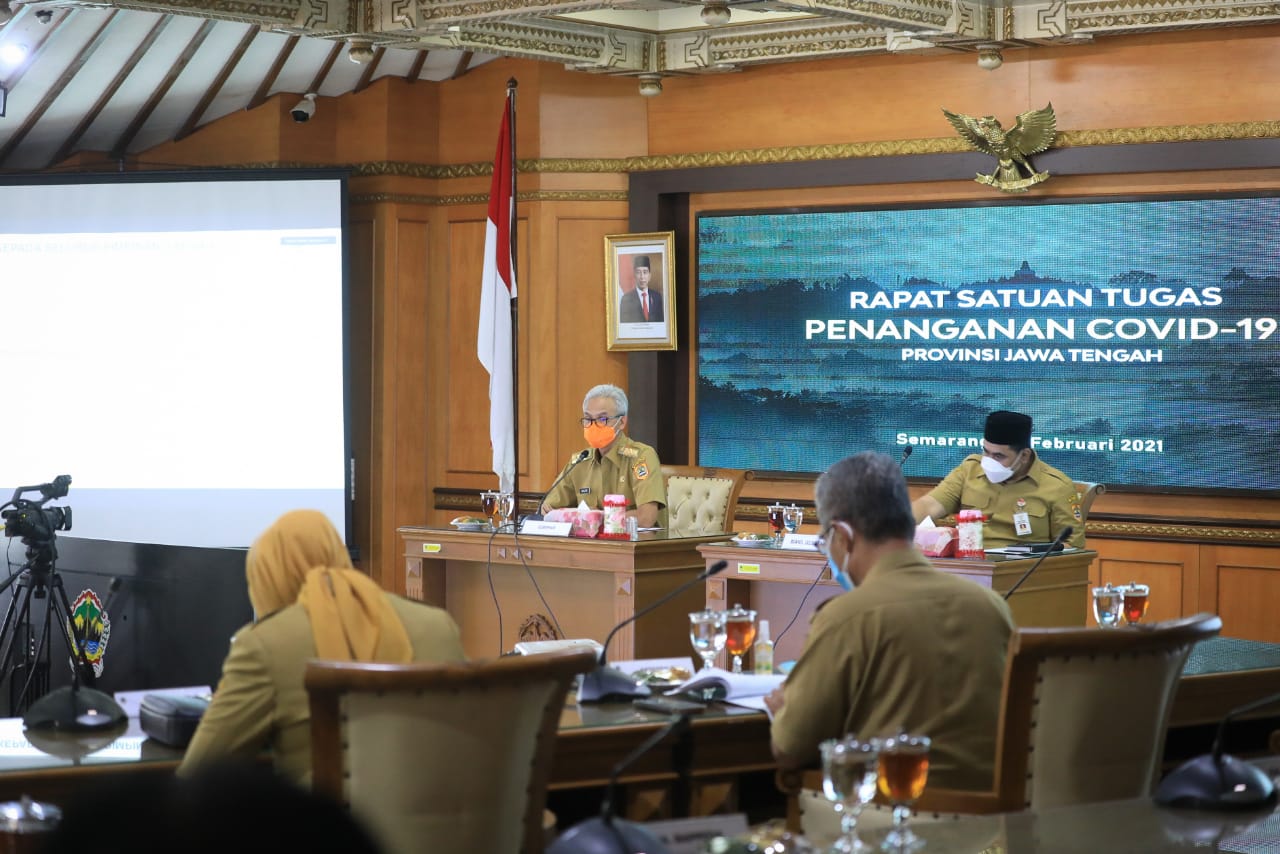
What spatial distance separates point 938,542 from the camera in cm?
591

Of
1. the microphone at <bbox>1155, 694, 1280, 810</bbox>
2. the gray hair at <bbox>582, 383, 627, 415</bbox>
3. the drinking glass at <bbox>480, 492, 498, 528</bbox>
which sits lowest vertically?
the microphone at <bbox>1155, 694, 1280, 810</bbox>

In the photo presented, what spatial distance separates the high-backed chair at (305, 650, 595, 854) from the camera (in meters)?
2.54

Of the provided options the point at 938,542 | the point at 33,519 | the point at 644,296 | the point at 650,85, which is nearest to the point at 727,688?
the point at 938,542

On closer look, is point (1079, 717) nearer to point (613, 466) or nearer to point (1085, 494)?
point (1085, 494)

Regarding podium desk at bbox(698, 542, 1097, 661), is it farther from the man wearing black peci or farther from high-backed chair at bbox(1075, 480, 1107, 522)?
the man wearing black peci

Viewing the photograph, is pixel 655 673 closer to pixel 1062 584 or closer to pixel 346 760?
pixel 346 760

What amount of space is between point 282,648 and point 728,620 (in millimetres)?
1025

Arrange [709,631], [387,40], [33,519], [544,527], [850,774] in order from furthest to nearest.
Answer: [387,40], [544,527], [33,519], [709,631], [850,774]

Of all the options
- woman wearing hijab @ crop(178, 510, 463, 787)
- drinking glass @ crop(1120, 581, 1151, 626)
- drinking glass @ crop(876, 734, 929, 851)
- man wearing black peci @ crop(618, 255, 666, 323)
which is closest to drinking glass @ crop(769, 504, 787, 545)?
man wearing black peci @ crop(618, 255, 666, 323)

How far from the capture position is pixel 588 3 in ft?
22.6

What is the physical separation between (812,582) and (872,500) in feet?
10.6

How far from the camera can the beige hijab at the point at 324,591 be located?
279 centimetres

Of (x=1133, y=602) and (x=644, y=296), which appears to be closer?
(x=1133, y=602)

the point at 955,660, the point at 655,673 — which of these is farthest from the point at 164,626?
→ the point at 955,660
